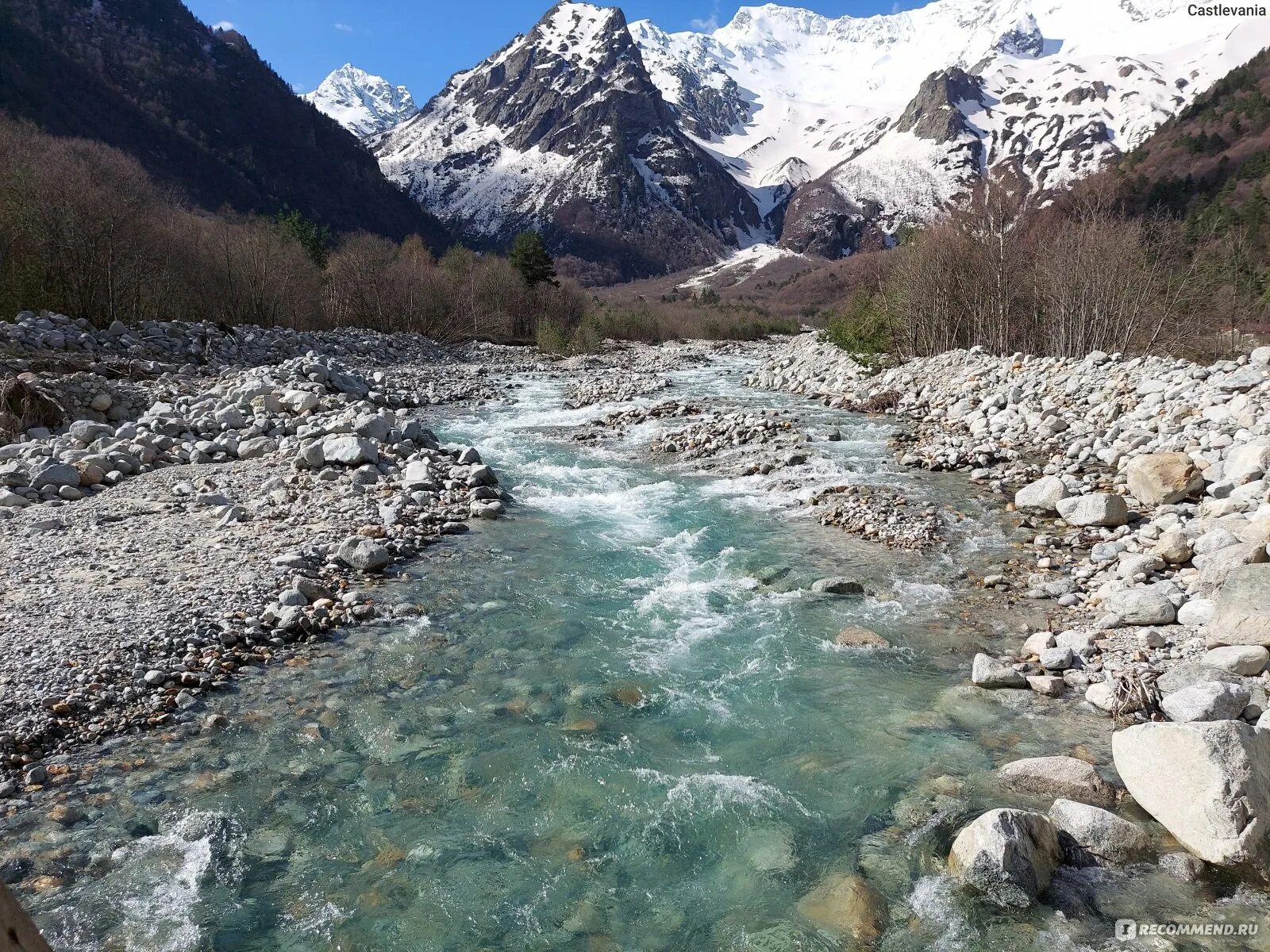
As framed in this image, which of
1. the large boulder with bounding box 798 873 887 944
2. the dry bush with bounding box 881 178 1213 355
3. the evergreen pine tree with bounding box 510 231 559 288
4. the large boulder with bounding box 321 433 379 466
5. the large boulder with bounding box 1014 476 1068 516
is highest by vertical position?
the evergreen pine tree with bounding box 510 231 559 288

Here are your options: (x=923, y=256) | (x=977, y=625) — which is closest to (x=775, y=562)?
(x=977, y=625)

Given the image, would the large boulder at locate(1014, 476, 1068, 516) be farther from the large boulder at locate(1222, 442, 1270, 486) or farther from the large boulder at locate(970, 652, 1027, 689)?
the large boulder at locate(970, 652, 1027, 689)

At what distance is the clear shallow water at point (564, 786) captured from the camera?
4.34 metres

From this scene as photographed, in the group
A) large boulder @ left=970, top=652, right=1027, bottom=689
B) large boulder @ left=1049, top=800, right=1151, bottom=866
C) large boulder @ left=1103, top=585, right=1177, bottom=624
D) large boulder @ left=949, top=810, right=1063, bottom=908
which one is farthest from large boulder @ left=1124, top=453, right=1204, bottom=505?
large boulder @ left=949, top=810, right=1063, bottom=908

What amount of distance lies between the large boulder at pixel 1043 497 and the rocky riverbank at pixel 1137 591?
0.10ft

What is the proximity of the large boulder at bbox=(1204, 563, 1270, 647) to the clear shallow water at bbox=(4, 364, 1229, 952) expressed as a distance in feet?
5.21

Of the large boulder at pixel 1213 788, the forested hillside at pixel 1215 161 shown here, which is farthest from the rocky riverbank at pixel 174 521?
the forested hillside at pixel 1215 161

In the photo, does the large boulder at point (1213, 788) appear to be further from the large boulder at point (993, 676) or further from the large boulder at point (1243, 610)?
the large boulder at point (1243, 610)

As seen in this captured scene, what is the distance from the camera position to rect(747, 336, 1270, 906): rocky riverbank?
174 inches

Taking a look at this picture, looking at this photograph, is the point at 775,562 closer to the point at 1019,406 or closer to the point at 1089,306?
the point at 1019,406

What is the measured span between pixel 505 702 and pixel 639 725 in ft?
4.31

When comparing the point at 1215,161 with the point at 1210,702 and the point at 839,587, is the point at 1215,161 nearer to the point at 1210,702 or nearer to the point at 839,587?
the point at 839,587

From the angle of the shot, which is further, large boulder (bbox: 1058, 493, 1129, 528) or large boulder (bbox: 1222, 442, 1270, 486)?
large boulder (bbox: 1058, 493, 1129, 528)

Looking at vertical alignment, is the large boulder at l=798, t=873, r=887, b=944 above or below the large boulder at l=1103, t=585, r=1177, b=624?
below
